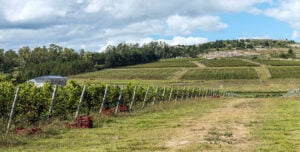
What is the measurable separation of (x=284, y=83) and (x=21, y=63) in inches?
4079

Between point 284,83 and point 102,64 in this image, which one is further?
point 102,64

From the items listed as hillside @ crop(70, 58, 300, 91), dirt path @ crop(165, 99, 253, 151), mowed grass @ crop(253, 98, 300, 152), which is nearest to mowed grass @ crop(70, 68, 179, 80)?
hillside @ crop(70, 58, 300, 91)

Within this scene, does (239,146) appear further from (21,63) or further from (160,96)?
(21,63)

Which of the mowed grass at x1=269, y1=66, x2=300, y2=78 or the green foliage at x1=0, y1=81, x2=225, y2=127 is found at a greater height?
the green foliage at x1=0, y1=81, x2=225, y2=127

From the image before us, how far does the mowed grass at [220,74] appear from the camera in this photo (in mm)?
124881

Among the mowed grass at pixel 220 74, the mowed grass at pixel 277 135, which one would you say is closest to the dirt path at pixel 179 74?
the mowed grass at pixel 220 74

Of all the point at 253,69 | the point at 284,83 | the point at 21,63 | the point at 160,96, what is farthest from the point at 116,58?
the point at 160,96

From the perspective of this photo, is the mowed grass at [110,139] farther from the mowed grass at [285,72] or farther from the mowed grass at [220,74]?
the mowed grass at [285,72]

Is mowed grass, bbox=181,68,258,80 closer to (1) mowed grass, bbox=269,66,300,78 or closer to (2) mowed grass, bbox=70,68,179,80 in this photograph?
(1) mowed grass, bbox=269,66,300,78

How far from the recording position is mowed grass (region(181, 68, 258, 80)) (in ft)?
410

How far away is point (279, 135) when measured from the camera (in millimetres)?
13844

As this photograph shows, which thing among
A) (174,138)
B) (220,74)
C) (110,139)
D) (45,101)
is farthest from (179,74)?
(174,138)

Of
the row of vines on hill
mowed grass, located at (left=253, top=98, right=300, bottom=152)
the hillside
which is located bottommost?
the hillside

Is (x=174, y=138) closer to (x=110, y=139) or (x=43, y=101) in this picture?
(x=110, y=139)
